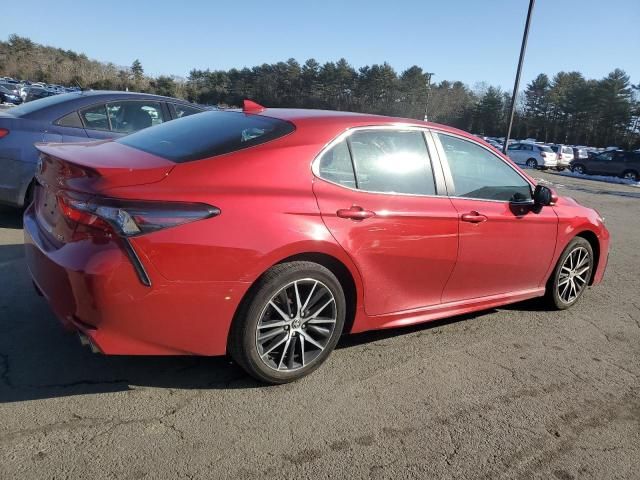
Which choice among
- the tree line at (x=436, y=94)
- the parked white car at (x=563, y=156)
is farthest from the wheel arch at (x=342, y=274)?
the tree line at (x=436, y=94)

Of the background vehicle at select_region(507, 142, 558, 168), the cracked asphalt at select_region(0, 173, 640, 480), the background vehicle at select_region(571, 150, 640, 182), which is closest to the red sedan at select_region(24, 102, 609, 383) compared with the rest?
the cracked asphalt at select_region(0, 173, 640, 480)

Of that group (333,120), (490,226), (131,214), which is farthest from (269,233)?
(490,226)

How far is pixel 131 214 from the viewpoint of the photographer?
8.03ft

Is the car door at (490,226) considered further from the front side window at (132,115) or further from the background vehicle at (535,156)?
the background vehicle at (535,156)

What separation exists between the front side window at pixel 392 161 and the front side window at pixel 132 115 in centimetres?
406

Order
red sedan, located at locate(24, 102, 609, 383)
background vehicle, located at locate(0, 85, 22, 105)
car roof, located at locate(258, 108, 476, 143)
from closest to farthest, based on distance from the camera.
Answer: red sedan, located at locate(24, 102, 609, 383)
car roof, located at locate(258, 108, 476, 143)
background vehicle, located at locate(0, 85, 22, 105)

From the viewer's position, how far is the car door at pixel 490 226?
3678 millimetres

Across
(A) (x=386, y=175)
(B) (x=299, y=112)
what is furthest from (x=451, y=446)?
(B) (x=299, y=112)

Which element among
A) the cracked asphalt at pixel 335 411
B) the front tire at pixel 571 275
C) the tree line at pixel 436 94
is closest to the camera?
the cracked asphalt at pixel 335 411

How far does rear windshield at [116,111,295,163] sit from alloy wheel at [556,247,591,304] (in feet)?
9.92

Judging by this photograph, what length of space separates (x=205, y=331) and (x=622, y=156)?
33.4 metres

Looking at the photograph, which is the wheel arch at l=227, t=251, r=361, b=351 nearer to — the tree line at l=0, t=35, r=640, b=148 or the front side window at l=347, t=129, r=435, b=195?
the front side window at l=347, t=129, r=435, b=195

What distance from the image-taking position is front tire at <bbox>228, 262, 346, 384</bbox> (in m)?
2.77

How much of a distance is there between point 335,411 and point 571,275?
3.05m
